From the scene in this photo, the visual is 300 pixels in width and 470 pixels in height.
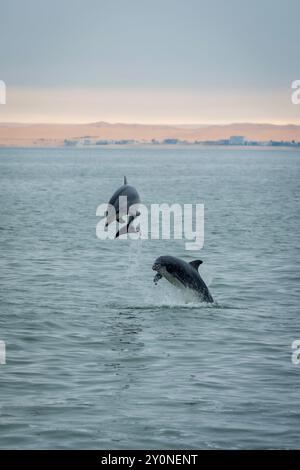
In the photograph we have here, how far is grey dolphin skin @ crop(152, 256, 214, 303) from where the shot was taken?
71.1 ft

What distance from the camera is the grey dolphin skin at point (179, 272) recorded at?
853 inches

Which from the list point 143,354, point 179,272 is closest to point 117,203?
point 143,354

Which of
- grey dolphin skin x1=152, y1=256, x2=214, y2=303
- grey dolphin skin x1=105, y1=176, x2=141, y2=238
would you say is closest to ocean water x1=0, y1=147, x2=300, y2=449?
grey dolphin skin x1=152, y1=256, x2=214, y2=303

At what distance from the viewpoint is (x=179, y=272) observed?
72.5ft

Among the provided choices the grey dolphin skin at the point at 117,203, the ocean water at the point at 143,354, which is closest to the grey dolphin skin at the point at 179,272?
the ocean water at the point at 143,354

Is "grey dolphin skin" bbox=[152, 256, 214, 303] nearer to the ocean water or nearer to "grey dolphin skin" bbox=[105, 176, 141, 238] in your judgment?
the ocean water

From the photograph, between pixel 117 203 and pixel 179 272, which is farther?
pixel 179 272

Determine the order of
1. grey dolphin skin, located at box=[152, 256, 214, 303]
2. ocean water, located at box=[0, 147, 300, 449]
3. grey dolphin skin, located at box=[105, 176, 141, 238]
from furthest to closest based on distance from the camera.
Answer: grey dolphin skin, located at box=[152, 256, 214, 303]
grey dolphin skin, located at box=[105, 176, 141, 238]
ocean water, located at box=[0, 147, 300, 449]

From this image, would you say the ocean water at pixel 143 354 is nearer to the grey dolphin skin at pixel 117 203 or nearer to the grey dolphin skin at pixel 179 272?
Answer: the grey dolphin skin at pixel 179 272

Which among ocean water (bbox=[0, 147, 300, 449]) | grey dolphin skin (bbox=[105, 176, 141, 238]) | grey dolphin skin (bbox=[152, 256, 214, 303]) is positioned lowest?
ocean water (bbox=[0, 147, 300, 449])

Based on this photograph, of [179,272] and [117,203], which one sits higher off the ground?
[117,203]

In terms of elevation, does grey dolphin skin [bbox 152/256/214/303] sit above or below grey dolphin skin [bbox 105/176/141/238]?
below

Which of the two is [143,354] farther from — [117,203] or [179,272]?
[179,272]
